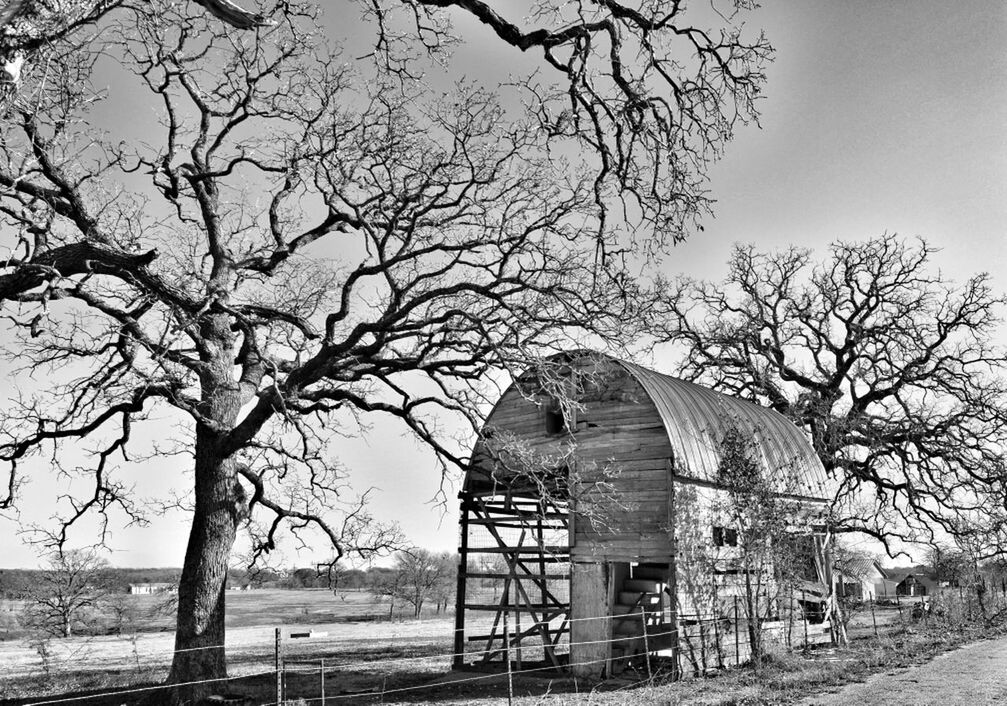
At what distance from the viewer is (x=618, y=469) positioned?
1788cm

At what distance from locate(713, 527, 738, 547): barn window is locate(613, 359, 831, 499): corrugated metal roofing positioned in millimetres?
1202

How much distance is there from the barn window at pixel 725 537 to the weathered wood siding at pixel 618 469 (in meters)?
2.09

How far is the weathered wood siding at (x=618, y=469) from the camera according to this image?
17.3m

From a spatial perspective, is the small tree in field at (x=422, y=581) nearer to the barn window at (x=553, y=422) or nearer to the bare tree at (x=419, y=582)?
the bare tree at (x=419, y=582)

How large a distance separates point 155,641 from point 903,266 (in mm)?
37923

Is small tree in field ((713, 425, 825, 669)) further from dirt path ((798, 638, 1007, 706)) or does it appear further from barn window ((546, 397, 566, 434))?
barn window ((546, 397, 566, 434))

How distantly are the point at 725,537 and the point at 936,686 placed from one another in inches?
213

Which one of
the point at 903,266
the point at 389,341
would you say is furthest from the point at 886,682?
the point at 903,266

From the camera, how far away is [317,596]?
86.8 meters

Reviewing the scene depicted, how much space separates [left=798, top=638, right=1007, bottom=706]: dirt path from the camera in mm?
13070

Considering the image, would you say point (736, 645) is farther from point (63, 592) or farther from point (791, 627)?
point (63, 592)

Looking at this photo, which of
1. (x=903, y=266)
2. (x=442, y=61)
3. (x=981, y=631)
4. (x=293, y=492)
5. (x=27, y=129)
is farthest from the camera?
(x=903, y=266)

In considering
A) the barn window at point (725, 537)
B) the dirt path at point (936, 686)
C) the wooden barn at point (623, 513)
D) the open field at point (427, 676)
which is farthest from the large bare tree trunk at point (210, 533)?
the dirt path at point (936, 686)

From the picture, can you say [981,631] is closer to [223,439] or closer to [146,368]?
[223,439]
